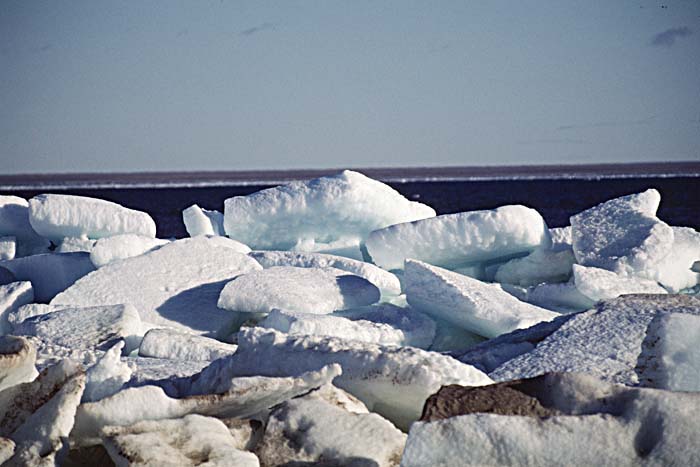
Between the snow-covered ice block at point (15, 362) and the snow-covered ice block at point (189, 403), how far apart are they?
289mm

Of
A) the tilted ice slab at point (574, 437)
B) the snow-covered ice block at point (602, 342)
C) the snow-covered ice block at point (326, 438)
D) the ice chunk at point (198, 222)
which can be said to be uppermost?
the tilted ice slab at point (574, 437)

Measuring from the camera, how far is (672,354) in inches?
89.0

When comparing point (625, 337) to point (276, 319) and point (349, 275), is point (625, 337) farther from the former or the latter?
point (349, 275)

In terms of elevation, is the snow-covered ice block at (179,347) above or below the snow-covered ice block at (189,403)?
below

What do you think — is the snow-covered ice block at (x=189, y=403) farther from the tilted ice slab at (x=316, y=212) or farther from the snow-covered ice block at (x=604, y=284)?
the tilted ice slab at (x=316, y=212)

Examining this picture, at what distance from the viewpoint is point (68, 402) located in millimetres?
1837

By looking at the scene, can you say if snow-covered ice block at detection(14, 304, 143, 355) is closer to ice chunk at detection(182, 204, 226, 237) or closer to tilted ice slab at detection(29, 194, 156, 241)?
tilted ice slab at detection(29, 194, 156, 241)

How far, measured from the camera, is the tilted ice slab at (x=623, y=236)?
5078mm

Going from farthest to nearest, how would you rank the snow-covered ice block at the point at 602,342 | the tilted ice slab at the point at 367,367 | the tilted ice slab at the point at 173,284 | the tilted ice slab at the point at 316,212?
the tilted ice slab at the point at 316,212, the tilted ice slab at the point at 173,284, the snow-covered ice block at the point at 602,342, the tilted ice slab at the point at 367,367

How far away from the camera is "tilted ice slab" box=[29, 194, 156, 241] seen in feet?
19.5

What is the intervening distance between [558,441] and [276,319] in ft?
8.03

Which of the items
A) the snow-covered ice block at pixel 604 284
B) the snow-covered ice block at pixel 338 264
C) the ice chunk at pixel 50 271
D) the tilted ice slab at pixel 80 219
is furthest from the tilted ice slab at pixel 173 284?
the snow-covered ice block at pixel 604 284

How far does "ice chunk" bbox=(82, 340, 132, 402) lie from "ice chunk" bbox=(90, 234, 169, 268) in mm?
3134

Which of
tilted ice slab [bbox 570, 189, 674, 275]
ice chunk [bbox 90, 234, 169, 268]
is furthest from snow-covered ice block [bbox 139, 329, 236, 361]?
tilted ice slab [bbox 570, 189, 674, 275]
